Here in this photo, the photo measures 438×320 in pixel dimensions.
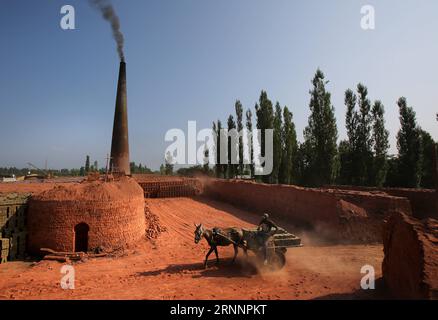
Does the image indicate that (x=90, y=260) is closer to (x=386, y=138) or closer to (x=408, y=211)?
(x=408, y=211)

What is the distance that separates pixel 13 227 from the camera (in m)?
11.6

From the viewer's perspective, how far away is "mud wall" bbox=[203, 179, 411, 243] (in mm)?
12469

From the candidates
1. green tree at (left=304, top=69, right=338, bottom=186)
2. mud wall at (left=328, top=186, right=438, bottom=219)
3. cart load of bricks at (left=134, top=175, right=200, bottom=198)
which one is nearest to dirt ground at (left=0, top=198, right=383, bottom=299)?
mud wall at (left=328, top=186, right=438, bottom=219)

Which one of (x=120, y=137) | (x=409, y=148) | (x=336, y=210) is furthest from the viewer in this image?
(x=409, y=148)

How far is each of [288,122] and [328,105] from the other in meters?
6.34

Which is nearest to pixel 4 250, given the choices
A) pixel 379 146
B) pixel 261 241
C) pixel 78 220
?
pixel 78 220

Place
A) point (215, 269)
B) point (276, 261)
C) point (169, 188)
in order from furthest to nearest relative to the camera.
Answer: point (169, 188)
point (215, 269)
point (276, 261)

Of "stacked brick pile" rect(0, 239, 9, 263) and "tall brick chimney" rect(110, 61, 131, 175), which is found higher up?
"tall brick chimney" rect(110, 61, 131, 175)

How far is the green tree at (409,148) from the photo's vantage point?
25.0 metres

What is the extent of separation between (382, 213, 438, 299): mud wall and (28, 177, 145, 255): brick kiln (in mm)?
10457

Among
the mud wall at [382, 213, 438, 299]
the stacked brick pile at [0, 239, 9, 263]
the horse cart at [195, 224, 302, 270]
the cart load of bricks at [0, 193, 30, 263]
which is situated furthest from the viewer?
the cart load of bricks at [0, 193, 30, 263]

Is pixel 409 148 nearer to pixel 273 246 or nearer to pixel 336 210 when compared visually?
pixel 336 210

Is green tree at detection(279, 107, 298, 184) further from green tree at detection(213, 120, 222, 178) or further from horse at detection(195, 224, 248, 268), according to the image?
horse at detection(195, 224, 248, 268)

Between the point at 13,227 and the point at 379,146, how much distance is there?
29755mm
